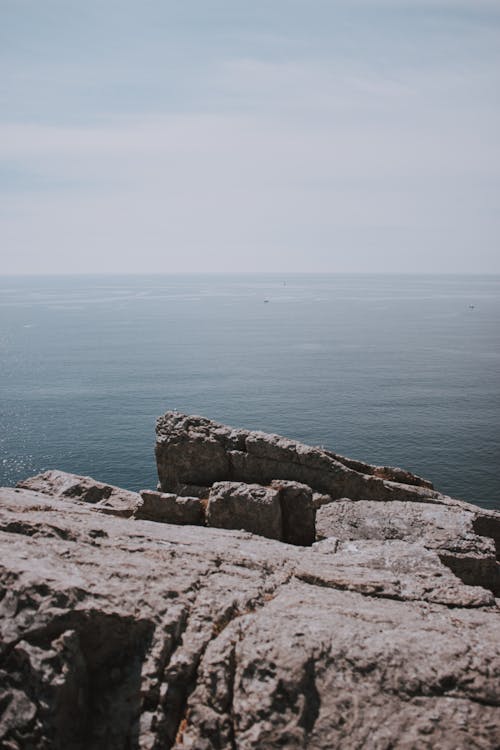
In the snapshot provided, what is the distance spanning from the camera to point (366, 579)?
13.4 metres

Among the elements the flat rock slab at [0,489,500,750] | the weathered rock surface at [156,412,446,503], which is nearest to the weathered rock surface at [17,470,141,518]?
the weathered rock surface at [156,412,446,503]

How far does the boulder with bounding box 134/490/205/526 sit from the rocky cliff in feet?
19.7

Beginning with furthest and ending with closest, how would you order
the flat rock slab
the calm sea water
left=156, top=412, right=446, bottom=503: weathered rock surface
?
1. the calm sea water
2. left=156, top=412, right=446, bottom=503: weathered rock surface
3. the flat rock slab

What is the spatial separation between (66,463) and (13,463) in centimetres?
966

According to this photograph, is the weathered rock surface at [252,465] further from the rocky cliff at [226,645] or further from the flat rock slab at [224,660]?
the flat rock slab at [224,660]

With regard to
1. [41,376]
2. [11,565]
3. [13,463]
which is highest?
[11,565]

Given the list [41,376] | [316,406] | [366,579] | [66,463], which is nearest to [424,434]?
[316,406]

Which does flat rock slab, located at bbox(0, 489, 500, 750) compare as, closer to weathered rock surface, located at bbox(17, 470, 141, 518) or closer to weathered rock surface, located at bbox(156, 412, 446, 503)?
weathered rock surface, located at bbox(156, 412, 446, 503)

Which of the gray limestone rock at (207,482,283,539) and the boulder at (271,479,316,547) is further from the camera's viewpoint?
the boulder at (271,479,316,547)

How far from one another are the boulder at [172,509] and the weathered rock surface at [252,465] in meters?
1.97

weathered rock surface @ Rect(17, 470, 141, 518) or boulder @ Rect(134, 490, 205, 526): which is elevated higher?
boulder @ Rect(134, 490, 205, 526)

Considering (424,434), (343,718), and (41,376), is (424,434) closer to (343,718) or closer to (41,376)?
(343,718)

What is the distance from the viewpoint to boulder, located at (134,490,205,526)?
2142 centimetres

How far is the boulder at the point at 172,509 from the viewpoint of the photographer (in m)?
21.4
